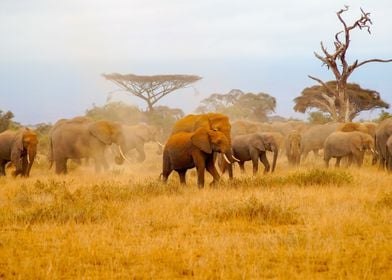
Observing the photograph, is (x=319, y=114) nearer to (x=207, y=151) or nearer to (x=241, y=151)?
(x=241, y=151)

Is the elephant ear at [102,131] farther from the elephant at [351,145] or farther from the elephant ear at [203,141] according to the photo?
the elephant at [351,145]

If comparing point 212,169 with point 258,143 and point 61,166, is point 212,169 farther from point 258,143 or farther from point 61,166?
point 61,166

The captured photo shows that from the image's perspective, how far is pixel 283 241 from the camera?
313 inches

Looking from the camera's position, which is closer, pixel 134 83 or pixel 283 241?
pixel 283 241

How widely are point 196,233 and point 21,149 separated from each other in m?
11.2

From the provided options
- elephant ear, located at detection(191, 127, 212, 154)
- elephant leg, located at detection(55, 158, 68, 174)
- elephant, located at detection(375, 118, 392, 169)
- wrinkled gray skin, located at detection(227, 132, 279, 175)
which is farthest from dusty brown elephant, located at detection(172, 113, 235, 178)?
elephant leg, located at detection(55, 158, 68, 174)

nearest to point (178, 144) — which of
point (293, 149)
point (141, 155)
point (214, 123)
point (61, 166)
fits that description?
point (214, 123)

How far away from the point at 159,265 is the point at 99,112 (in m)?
40.1

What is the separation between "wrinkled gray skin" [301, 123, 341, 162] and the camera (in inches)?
1053

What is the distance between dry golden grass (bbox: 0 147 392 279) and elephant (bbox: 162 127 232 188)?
0.87m

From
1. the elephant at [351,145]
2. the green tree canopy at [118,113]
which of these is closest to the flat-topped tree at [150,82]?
the green tree canopy at [118,113]

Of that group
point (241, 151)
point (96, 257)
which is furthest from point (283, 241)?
point (241, 151)

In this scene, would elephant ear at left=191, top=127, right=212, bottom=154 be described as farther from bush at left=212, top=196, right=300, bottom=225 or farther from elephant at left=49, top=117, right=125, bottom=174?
elephant at left=49, top=117, right=125, bottom=174

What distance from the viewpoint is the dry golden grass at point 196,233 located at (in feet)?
22.3
